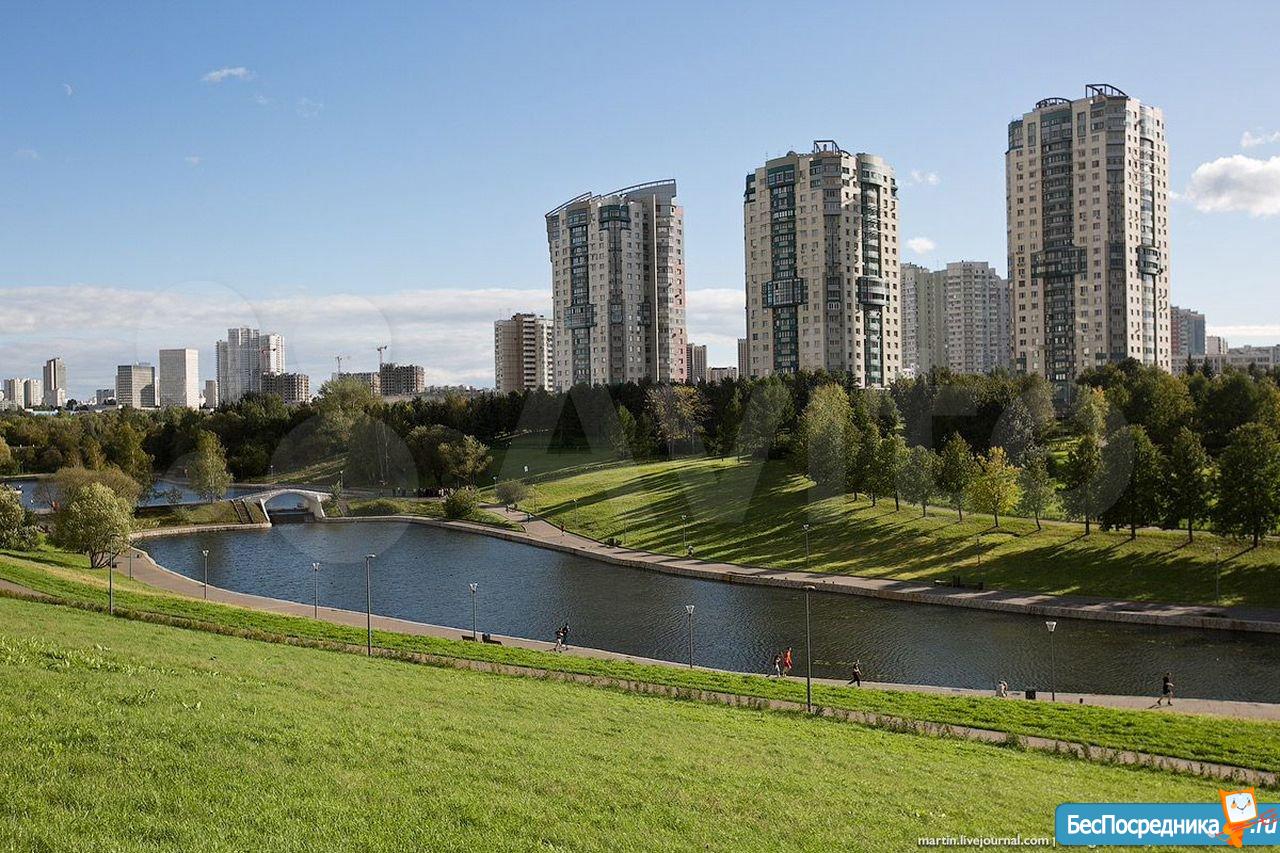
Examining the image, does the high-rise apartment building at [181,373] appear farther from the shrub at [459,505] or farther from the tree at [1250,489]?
the tree at [1250,489]

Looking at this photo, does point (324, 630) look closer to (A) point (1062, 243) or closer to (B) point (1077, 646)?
(B) point (1077, 646)

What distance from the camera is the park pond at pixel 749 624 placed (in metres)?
30.4

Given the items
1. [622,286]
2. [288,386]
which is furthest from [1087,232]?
[288,386]

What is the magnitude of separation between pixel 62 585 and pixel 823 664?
1175 inches

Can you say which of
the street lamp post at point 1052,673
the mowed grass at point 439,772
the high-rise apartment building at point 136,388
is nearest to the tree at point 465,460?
the street lamp post at point 1052,673

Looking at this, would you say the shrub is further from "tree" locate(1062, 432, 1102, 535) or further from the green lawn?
"tree" locate(1062, 432, 1102, 535)

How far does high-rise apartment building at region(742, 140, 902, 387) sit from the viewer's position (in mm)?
96938

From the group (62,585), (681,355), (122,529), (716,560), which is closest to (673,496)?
(716,560)

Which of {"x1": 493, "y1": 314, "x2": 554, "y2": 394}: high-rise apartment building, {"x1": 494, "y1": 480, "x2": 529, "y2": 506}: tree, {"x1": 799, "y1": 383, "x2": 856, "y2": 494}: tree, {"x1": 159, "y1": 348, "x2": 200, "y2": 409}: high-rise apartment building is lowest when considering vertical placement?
{"x1": 494, "y1": 480, "x2": 529, "y2": 506}: tree

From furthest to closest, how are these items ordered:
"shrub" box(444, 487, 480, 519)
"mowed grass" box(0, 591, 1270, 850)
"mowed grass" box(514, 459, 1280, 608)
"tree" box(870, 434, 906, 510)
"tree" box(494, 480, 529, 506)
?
"tree" box(494, 480, 529, 506)
"shrub" box(444, 487, 480, 519)
"tree" box(870, 434, 906, 510)
"mowed grass" box(514, 459, 1280, 608)
"mowed grass" box(0, 591, 1270, 850)

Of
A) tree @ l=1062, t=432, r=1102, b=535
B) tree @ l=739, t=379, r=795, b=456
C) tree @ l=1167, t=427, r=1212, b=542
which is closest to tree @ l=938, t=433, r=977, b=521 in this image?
tree @ l=1062, t=432, r=1102, b=535

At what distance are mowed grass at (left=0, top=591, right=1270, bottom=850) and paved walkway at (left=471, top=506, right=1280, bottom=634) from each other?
69.6ft

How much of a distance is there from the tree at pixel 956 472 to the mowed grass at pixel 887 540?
1.21 metres

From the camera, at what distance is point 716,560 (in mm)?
52094
